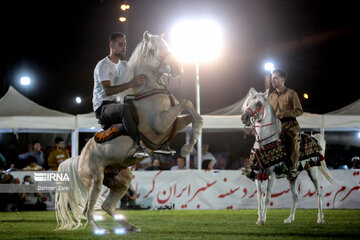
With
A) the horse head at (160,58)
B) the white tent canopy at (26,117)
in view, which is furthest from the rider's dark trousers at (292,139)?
the white tent canopy at (26,117)

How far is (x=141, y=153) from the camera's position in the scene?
8250 mm

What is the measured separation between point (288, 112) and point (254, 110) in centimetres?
116

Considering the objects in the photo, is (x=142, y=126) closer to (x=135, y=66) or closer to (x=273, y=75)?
(x=135, y=66)

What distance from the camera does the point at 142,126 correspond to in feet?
27.4

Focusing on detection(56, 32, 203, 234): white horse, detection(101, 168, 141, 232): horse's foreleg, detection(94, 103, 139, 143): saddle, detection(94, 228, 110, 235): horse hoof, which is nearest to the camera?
detection(56, 32, 203, 234): white horse

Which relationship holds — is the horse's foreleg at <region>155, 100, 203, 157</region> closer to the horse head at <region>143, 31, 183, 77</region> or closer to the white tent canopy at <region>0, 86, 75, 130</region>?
the horse head at <region>143, 31, 183, 77</region>

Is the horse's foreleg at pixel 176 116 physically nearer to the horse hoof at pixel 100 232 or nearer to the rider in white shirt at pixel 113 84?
the rider in white shirt at pixel 113 84

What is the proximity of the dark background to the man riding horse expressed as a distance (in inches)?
973

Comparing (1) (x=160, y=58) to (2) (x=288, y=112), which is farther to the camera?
(2) (x=288, y=112)

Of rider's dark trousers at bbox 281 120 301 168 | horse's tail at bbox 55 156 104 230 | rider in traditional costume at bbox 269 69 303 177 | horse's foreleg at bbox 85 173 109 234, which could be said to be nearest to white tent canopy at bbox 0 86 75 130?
horse's tail at bbox 55 156 104 230

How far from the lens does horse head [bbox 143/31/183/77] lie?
825 centimetres

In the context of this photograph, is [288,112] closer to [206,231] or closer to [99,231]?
[206,231]

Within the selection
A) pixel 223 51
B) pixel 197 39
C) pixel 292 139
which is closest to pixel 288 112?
pixel 292 139

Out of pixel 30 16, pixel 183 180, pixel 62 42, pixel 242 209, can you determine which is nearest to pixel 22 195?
pixel 183 180
